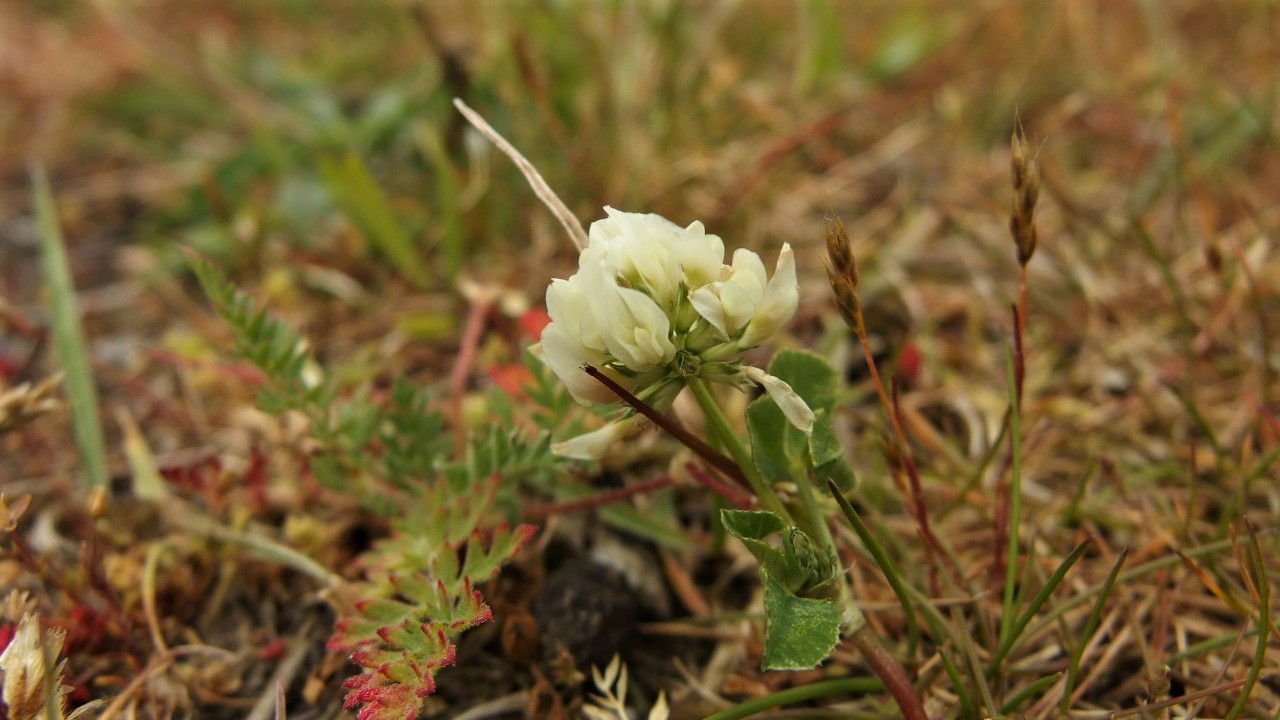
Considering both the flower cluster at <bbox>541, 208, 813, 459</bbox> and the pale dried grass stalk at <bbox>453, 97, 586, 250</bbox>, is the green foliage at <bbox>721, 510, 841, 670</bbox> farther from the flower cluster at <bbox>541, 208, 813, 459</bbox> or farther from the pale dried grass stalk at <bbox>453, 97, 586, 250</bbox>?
the pale dried grass stalk at <bbox>453, 97, 586, 250</bbox>

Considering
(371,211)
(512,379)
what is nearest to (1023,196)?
(512,379)

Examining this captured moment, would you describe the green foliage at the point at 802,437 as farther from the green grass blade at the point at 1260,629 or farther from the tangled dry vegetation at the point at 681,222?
the green grass blade at the point at 1260,629

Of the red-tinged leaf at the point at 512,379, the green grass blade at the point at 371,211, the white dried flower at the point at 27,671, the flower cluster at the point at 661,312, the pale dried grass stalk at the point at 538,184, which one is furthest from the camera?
the green grass blade at the point at 371,211

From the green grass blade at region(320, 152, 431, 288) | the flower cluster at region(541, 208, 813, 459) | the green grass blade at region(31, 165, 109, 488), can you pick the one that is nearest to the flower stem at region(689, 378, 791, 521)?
the flower cluster at region(541, 208, 813, 459)

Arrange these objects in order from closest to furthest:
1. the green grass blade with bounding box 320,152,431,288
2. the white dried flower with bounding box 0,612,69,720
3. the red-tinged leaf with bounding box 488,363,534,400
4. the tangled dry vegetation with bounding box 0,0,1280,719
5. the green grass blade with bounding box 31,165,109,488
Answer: the white dried flower with bounding box 0,612,69,720 → the tangled dry vegetation with bounding box 0,0,1280,719 → the red-tinged leaf with bounding box 488,363,534,400 → the green grass blade with bounding box 31,165,109,488 → the green grass blade with bounding box 320,152,431,288

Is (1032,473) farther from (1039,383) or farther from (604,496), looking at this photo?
(604,496)

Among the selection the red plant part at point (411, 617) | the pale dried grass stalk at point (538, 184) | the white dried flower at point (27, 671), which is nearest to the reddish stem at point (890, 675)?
the red plant part at point (411, 617)

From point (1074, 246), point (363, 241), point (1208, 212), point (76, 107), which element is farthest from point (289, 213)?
point (1208, 212)
